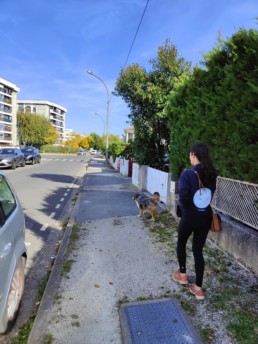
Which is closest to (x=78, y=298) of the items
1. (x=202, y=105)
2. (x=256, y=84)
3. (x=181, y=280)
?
(x=181, y=280)

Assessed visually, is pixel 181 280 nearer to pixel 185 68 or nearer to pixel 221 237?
pixel 221 237

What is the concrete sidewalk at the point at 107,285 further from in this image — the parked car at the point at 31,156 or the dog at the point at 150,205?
the parked car at the point at 31,156

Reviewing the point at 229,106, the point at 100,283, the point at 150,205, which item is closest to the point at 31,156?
the point at 150,205

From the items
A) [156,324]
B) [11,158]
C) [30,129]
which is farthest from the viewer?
[30,129]

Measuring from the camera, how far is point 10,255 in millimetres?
2859

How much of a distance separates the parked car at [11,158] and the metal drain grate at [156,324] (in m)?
21.7

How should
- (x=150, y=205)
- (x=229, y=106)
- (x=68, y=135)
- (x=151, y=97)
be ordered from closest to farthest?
(x=229, y=106)
(x=150, y=205)
(x=151, y=97)
(x=68, y=135)

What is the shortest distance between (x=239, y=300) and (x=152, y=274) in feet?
3.96

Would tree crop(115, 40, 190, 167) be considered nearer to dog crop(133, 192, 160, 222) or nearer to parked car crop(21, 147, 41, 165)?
dog crop(133, 192, 160, 222)

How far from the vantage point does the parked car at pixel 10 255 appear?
8.68ft

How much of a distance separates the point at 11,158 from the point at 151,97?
15962mm

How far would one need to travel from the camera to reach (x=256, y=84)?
405 centimetres

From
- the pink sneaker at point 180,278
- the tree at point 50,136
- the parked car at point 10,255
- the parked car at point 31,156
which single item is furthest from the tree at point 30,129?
the pink sneaker at point 180,278

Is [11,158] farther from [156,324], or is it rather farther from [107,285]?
[156,324]
